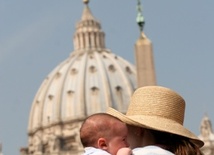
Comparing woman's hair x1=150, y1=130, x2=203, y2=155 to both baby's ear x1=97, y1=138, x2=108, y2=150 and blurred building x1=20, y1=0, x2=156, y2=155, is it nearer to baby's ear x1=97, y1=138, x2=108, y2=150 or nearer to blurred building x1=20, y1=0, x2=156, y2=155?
baby's ear x1=97, y1=138, x2=108, y2=150

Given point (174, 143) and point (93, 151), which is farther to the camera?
point (174, 143)

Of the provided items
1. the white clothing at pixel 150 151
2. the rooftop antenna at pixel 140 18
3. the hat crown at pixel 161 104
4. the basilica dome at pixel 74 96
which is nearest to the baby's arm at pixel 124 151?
the white clothing at pixel 150 151

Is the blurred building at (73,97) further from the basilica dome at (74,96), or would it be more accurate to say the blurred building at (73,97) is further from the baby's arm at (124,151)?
the baby's arm at (124,151)

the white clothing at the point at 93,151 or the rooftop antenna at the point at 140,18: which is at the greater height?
the rooftop antenna at the point at 140,18

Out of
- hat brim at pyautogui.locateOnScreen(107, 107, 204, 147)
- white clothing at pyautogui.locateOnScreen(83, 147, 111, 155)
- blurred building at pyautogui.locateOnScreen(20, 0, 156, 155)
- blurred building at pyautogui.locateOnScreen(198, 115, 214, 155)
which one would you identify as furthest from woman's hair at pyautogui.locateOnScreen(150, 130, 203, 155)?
blurred building at pyautogui.locateOnScreen(20, 0, 156, 155)

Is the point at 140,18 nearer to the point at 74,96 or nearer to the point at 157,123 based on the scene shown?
the point at 157,123

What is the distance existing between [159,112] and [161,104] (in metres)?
0.04

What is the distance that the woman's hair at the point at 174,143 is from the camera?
4.30 m

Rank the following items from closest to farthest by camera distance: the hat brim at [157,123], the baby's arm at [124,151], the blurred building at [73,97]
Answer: the baby's arm at [124,151], the hat brim at [157,123], the blurred building at [73,97]

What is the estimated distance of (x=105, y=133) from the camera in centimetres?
399

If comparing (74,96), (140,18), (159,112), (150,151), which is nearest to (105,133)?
(150,151)

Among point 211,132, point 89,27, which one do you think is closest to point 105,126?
point 211,132

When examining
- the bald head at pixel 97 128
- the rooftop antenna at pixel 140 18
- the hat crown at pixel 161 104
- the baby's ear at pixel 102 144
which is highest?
the rooftop antenna at pixel 140 18

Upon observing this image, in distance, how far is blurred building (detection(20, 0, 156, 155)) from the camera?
83.6 m
